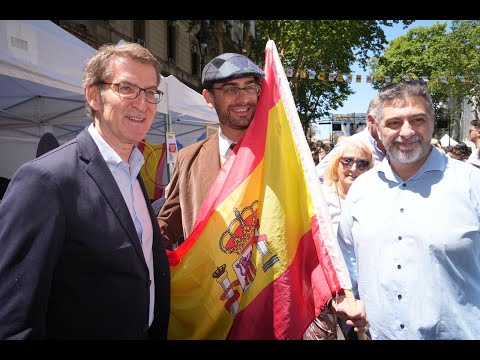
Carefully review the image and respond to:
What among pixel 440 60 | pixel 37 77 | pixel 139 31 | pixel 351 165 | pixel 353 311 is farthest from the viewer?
pixel 440 60

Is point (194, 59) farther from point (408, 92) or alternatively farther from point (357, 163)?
point (408, 92)

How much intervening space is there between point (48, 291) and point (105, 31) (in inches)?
666

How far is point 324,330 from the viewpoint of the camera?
214 centimetres

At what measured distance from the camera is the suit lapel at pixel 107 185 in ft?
4.92

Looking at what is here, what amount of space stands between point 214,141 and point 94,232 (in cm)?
105

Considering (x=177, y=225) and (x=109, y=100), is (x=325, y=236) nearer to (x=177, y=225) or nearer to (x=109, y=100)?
(x=177, y=225)

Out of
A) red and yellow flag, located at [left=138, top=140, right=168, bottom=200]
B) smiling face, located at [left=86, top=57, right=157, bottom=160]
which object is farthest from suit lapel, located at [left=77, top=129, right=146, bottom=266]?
red and yellow flag, located at [left=138, top=140, right=168, bottom=200]

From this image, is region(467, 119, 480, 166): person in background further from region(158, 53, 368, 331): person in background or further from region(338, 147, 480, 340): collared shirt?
region(158, 53, 368, 331): person in background

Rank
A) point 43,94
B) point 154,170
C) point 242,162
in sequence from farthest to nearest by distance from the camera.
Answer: point 154,170 < point 43,94 < point 242,162

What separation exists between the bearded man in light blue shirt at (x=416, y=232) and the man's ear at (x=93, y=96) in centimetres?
138

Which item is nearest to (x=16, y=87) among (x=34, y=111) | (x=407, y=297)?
(x=34, y=111)

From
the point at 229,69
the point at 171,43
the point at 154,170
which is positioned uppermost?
the point at 171,43

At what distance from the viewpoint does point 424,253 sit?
6.11ft

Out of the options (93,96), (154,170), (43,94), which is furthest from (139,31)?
(93,96)
